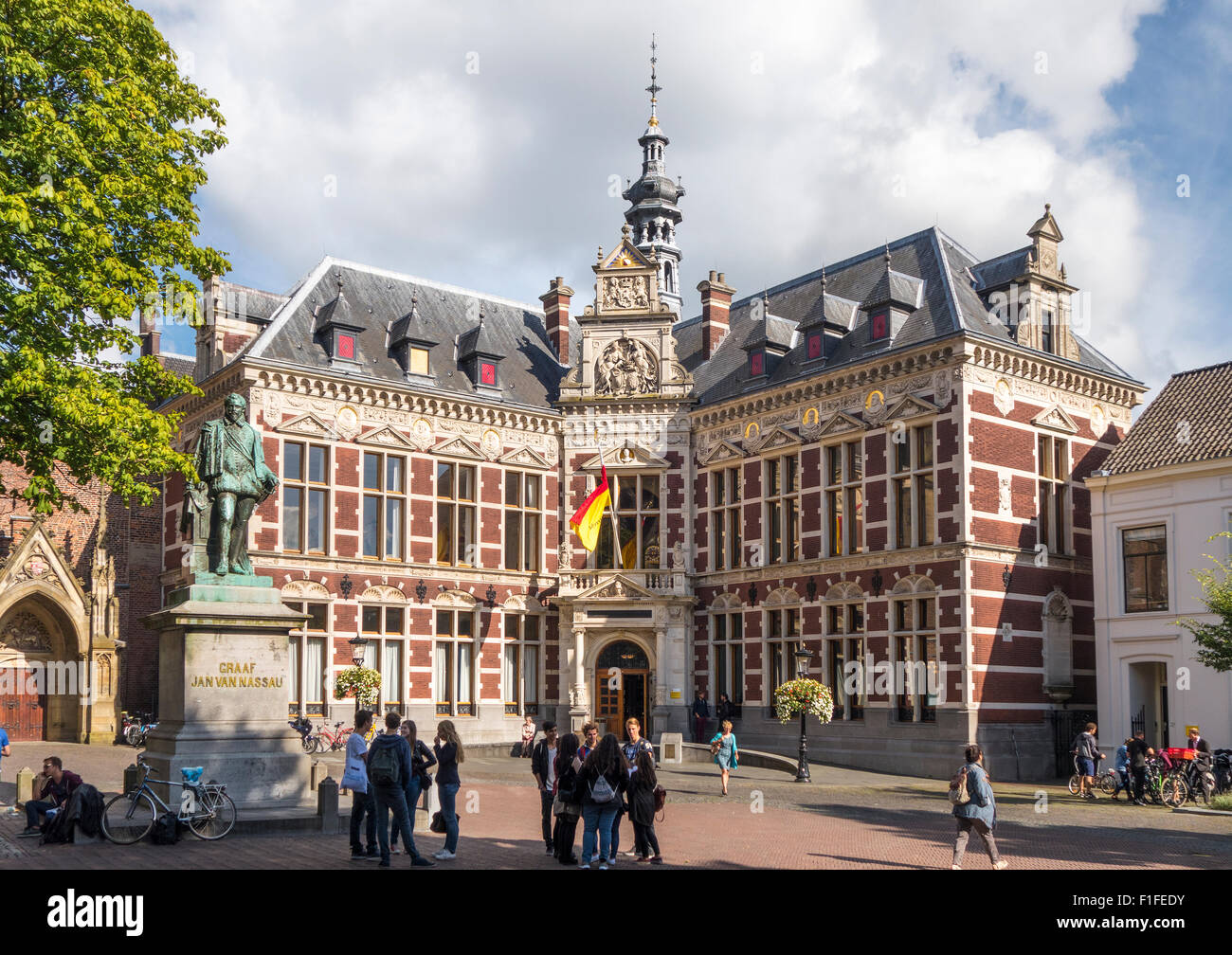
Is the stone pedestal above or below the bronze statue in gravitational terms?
below

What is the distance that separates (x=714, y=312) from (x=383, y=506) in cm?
1298

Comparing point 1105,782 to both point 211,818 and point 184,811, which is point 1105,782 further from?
point 184,811

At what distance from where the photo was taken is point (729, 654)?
38438 mm

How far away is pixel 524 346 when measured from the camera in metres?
43.5

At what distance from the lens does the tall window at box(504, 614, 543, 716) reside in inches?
1570

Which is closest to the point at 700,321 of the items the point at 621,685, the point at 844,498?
the point at 844,498

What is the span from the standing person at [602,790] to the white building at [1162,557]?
20299mm

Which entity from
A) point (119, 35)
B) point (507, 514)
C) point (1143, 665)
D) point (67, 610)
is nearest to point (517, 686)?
point (507, 514)

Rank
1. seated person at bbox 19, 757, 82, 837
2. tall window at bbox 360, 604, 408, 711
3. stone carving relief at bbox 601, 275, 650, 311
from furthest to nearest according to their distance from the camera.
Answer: stone carving relief at bbox 601, 275, 650, 311 → tall window at bbox 360, 604, 408, 711 → seated person at bbox 19, 757, 82, 837

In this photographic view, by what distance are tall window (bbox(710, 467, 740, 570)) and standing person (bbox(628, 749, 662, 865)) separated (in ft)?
76.3

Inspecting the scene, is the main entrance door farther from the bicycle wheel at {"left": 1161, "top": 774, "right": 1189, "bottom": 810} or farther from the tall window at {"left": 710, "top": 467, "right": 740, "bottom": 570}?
the bicycle wheel at {"left": 1161, "top": 774, "right": 1189, "bottom": 810}

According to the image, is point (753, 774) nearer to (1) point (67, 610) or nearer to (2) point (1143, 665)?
(2) point (1143, 665)

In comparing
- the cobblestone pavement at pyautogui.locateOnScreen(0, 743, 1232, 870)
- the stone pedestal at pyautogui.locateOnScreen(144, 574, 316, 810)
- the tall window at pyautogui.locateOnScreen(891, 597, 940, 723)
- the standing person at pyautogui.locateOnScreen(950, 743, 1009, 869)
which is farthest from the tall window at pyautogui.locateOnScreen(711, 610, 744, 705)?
the standing person at pyautogui.locateOnScreen(950, 743, 1009, 869)

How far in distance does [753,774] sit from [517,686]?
35.9 feet
